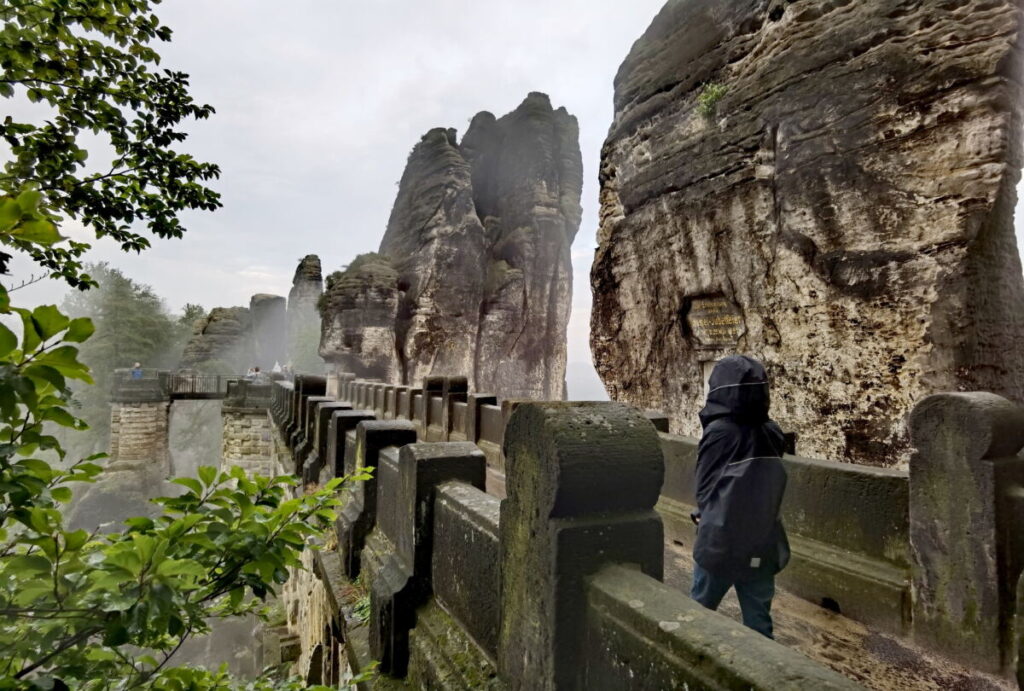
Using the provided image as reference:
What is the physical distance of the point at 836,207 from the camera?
239 inches

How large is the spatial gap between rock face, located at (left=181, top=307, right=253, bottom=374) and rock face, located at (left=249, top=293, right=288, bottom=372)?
3422mm

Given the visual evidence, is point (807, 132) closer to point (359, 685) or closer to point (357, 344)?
point (359, 685)

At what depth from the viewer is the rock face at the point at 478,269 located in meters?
28.7

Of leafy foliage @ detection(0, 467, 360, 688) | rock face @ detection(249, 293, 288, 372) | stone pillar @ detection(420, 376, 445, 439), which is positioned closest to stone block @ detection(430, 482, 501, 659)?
leafy foliage @ detection(0, 467, 360, 688)

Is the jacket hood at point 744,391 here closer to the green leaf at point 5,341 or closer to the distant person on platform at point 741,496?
the distant person on platform at point 741,496

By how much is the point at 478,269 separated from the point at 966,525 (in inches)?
1239

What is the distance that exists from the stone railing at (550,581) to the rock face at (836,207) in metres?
5.28

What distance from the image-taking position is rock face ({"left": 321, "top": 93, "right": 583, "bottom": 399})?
2869 cm

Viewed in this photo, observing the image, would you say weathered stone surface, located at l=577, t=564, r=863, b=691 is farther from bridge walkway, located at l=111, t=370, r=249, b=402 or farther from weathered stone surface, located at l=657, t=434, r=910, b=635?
bridge walkway, located at l=111, t=370, r=249, b=402

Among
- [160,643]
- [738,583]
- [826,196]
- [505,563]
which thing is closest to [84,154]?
[160,643]

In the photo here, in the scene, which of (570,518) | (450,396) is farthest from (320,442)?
(570,518)

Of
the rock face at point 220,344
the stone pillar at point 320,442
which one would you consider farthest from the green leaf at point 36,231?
the rock face at point 220,344

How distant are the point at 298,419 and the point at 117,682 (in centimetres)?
1017

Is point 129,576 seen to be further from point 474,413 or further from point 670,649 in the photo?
point 474,413
